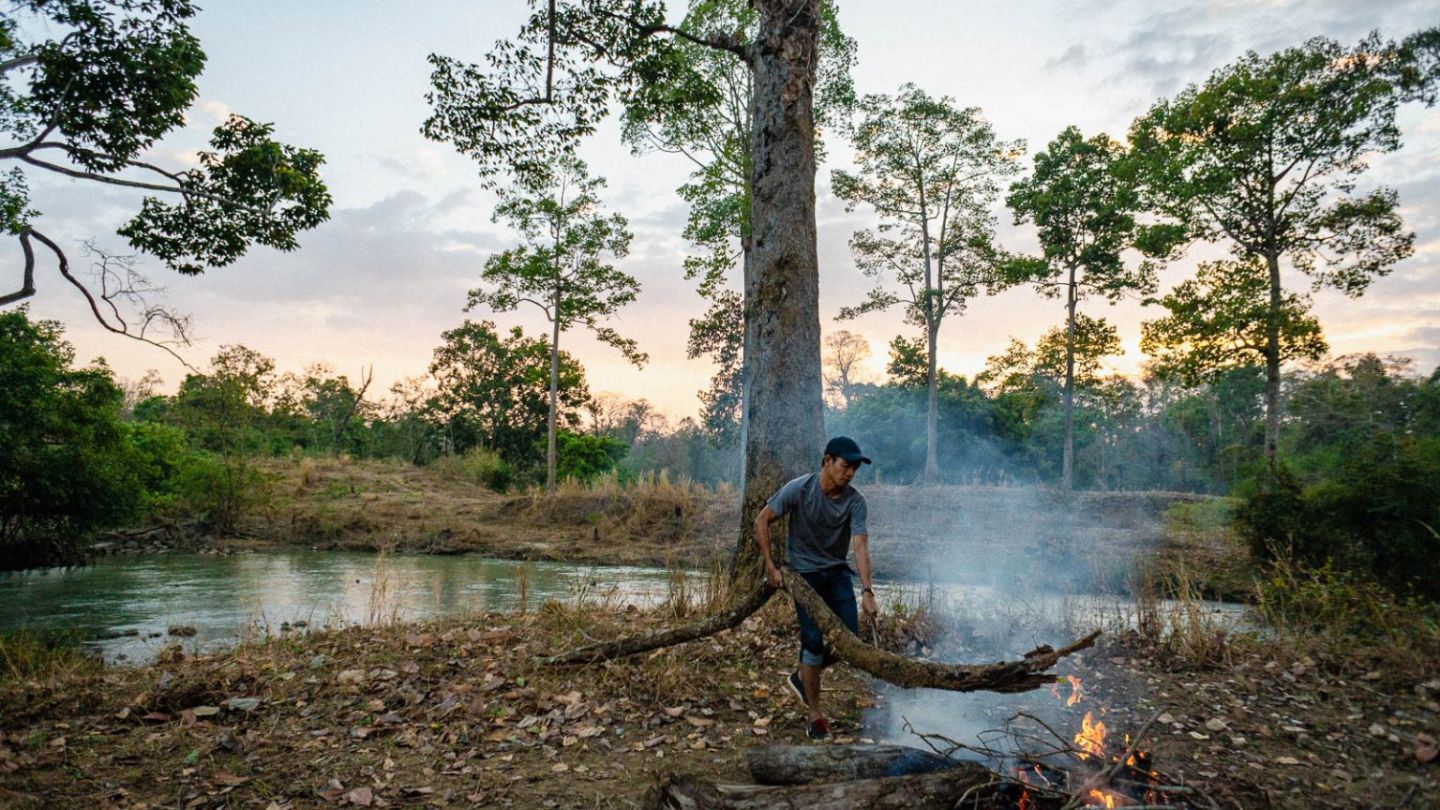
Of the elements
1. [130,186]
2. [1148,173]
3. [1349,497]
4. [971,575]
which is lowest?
[971,575]

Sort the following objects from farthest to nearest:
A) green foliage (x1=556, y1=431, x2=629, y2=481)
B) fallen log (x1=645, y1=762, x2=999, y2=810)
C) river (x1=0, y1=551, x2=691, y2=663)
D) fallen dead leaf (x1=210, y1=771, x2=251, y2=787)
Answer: green foliage (x1=556, y1=431, x2=629, y2=481), river (x1=0, y1=551, x2=691, y2=663), fallen dead leaf (x1=210, y1=771, x2=251, y2=787), fallen log (x1=645, y1=762, x2=999, y2=810)

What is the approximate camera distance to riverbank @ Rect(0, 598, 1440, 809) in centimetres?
395

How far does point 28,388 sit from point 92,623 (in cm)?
565

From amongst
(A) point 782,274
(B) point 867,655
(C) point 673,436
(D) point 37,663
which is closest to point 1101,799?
(B) point 867,655

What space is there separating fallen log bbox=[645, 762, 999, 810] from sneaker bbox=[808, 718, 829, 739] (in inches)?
60.9

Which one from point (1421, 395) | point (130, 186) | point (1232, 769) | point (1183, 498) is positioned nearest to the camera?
point (1232, 769)

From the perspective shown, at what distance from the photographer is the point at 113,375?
52.8 ft

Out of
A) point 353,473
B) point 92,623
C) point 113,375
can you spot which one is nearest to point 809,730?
point 92,623

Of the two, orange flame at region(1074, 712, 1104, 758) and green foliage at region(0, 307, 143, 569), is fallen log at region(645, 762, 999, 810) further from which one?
green foliage at region(0, 307, 143, 569)

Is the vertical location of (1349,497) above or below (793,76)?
below

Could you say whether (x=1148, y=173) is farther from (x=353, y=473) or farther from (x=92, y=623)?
(x=353, y=473)

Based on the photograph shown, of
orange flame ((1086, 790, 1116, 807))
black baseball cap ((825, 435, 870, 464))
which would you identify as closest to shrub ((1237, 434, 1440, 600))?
orange flame ((1086, 790, 1116, 807))

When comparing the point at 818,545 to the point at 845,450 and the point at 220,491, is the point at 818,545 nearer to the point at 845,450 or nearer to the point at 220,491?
the point at 845,450

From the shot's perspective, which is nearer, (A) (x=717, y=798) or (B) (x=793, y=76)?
(A) (x=717, y=798)
